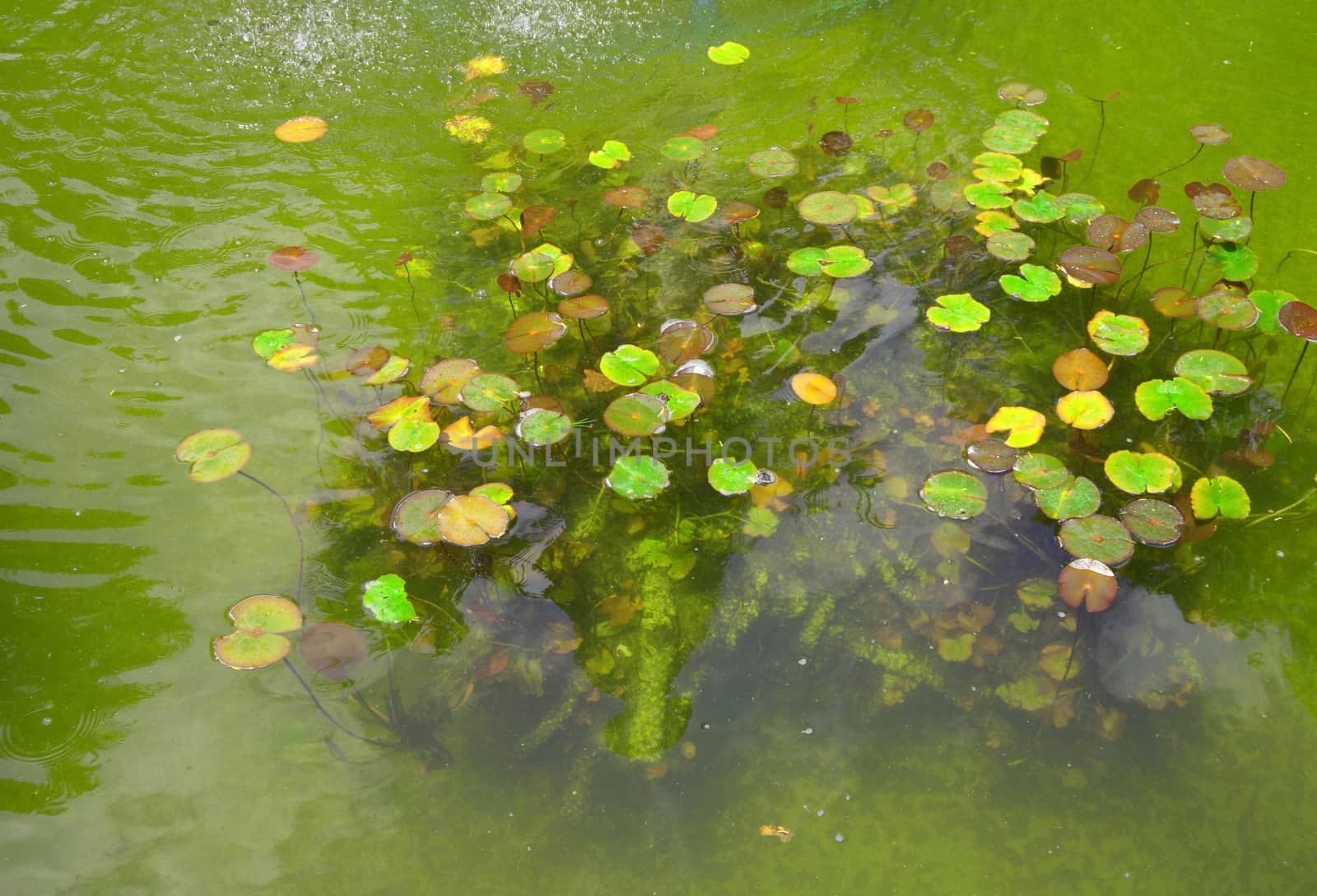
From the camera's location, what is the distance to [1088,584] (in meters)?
2.22

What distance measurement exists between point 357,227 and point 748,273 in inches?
63.3

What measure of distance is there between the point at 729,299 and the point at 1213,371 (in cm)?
155

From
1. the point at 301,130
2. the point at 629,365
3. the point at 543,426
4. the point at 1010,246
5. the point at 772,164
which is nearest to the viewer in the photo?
the point at 543,426

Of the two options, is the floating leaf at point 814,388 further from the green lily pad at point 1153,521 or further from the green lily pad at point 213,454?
the green lily pad at point 213,454


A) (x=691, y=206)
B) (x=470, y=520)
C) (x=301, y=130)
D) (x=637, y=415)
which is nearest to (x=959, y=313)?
(x=691, y=206)

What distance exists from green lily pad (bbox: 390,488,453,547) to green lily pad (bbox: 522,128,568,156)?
174 cm

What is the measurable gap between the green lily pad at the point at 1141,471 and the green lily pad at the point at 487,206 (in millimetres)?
2376

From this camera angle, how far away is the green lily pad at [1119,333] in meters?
2.65

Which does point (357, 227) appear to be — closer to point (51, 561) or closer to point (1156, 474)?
point (51, 561)

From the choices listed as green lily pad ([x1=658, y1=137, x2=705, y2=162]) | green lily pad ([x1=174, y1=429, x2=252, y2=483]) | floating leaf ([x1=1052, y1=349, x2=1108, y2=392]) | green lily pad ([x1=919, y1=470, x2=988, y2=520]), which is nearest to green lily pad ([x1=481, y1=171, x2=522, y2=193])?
green lily pad ([x1=658, y1=137, x2=705, y2=162])

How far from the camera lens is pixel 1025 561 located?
2416 mm

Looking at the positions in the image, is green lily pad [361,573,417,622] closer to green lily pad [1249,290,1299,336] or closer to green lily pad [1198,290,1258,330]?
green lily pad [1198,290,1258,330]

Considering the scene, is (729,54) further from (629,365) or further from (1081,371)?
(1081,371)

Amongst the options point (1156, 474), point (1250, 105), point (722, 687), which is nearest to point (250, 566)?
point (722, 687)
